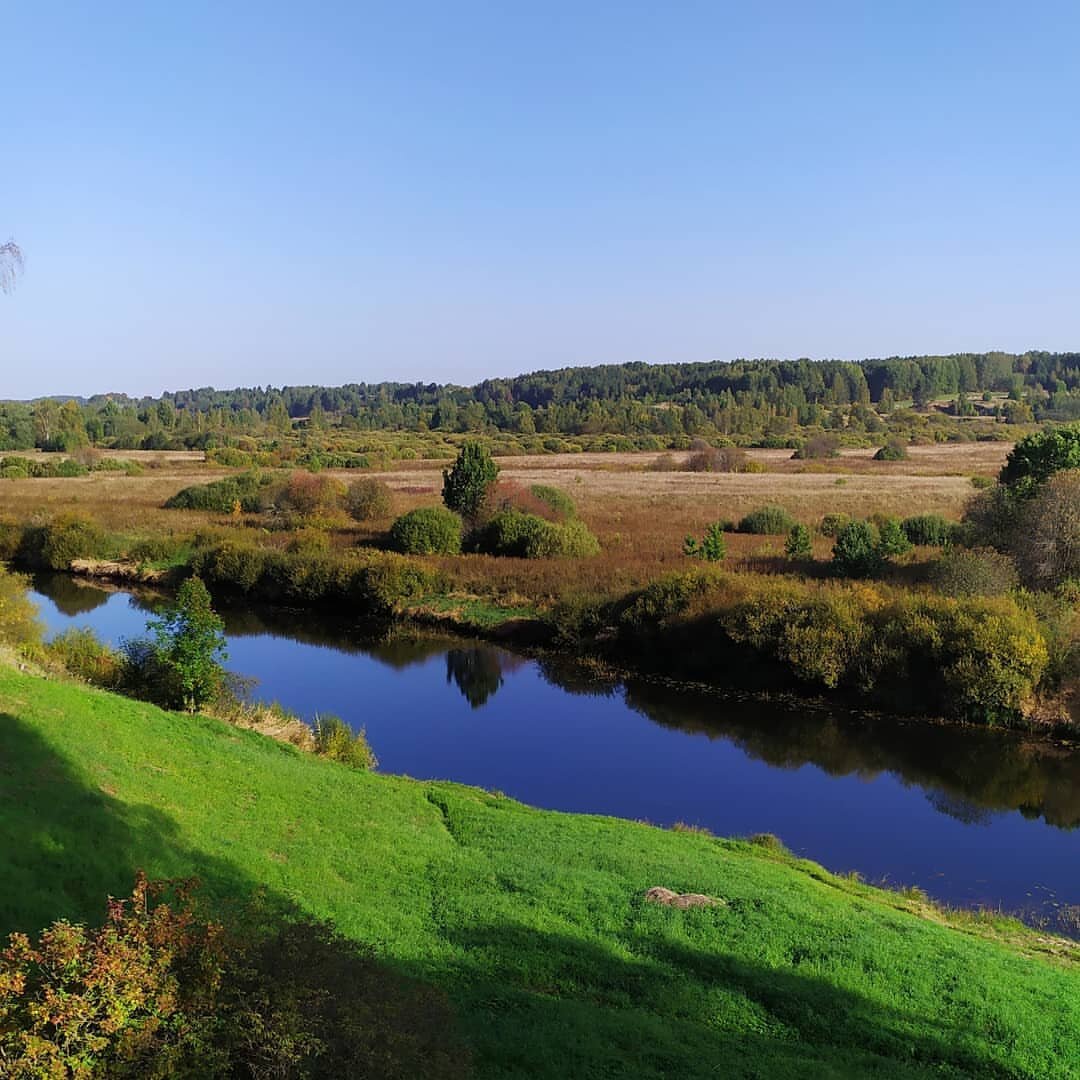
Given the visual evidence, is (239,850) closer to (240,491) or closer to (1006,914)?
(1006,914)

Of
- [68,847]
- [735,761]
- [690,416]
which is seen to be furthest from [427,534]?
[690,416]

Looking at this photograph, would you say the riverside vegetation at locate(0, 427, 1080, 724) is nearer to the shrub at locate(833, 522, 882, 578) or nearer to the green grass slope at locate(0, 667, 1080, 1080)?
the shrub at locate(833, 522, 882, 578)

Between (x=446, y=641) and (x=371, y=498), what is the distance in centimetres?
2335

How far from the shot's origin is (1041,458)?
4175 centimetres

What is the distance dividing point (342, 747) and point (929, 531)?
34.8m

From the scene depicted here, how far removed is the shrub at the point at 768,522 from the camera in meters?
54.9

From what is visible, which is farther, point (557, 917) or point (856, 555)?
point (856, 555)

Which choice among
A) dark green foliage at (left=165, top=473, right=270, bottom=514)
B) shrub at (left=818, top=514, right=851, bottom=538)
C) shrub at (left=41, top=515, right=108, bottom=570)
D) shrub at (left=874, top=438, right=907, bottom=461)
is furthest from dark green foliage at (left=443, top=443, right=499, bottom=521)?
shrub at (left=874, top=438, right=907, bottom=461)

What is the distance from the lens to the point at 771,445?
13275cm

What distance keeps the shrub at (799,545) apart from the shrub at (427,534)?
17.5m

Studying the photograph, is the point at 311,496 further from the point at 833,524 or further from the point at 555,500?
the point at 833,524

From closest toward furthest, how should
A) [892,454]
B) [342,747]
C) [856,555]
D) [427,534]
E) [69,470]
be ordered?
1. [342,747]
2. [856,555]
3. [427,534]
4. [69,470]
5. [892,454]

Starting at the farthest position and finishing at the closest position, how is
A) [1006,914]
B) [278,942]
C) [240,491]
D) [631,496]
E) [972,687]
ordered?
1. [631,496]
2. [240,491]
3. [972,687]
4. [1006,914]
5. [278,942]

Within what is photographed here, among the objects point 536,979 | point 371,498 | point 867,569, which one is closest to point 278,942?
point 536,979
